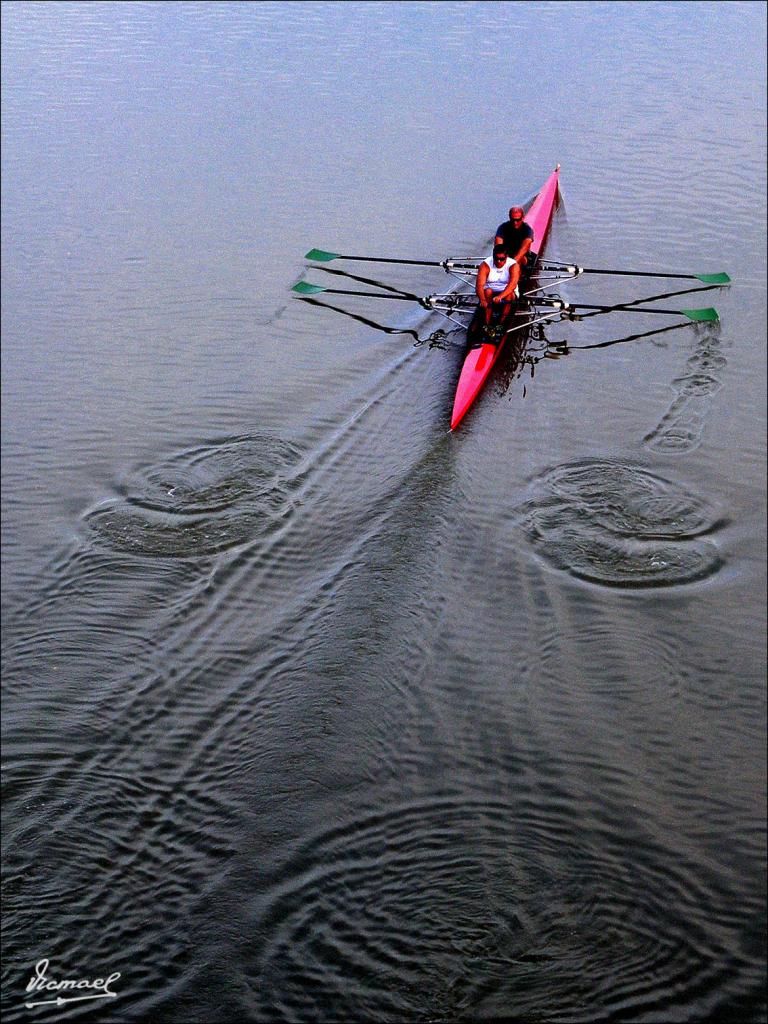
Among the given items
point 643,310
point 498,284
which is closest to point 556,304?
point 498,284

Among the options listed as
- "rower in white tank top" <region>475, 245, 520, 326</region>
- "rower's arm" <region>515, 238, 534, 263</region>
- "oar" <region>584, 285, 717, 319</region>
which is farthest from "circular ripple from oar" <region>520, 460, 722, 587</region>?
"rower's arm" <region>515, 238, 534, 263</region>

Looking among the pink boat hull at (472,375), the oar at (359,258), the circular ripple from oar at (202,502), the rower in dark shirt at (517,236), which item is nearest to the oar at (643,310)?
the pink boat hull at (472,375)

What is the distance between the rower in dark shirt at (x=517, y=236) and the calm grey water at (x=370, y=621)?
1.66 meters

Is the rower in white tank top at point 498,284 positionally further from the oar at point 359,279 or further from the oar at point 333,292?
the oar at point 333,292

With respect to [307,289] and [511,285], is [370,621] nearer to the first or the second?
[511,285]

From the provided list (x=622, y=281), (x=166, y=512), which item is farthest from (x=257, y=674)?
(x=622, y=281)

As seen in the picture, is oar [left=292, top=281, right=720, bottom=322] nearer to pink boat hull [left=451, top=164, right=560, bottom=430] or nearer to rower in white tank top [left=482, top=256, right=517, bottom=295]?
rower in white tank top [left=482, top=256, right=517, bottom=295]

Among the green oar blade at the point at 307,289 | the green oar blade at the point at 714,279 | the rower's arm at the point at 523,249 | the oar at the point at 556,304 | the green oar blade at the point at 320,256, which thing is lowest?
the oar at the point at 556,304

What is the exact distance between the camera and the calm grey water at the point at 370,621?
24.6ft

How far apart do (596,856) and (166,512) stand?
6098 millimetres

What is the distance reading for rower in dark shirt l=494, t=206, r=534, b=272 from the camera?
1716cm

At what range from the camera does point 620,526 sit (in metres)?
11.8

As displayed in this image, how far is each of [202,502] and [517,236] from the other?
319 inches

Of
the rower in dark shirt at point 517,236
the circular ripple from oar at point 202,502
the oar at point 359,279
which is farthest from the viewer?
the oar at point 359,279
